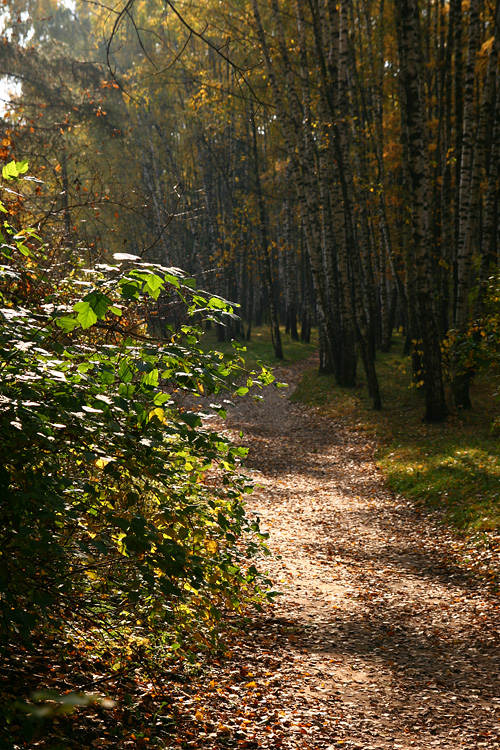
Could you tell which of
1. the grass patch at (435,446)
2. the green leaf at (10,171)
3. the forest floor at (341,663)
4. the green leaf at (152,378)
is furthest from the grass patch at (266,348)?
the green leaf at (152,378)

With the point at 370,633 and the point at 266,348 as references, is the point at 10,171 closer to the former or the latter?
the point at 370,633

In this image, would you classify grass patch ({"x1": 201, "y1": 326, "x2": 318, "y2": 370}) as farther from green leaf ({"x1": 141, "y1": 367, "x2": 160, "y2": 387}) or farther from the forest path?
green leaf ({"x1": 141, "y1": 367, "x2": 160, "y2": 387})

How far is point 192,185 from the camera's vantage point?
34719 mm

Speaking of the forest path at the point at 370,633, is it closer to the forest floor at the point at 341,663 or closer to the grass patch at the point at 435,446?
the forest floor at the point at 341,663

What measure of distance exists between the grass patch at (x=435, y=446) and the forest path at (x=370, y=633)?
49cm

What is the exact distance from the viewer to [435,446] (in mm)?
10695

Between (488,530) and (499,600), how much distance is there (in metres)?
1.45

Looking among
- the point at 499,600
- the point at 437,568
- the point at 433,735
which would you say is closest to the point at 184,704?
the point at 433,735

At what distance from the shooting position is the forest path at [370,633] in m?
4.00

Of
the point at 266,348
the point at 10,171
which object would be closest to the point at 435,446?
the point at 10,171

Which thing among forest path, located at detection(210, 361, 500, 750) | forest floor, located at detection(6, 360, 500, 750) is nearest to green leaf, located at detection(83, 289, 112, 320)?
forest path, located at detection(210, 361, 500, 750)

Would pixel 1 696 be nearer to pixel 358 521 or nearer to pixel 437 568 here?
pixel 437 568

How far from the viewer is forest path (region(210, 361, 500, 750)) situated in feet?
13.1

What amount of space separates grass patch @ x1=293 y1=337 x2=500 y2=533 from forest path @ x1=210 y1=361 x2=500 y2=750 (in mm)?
492
